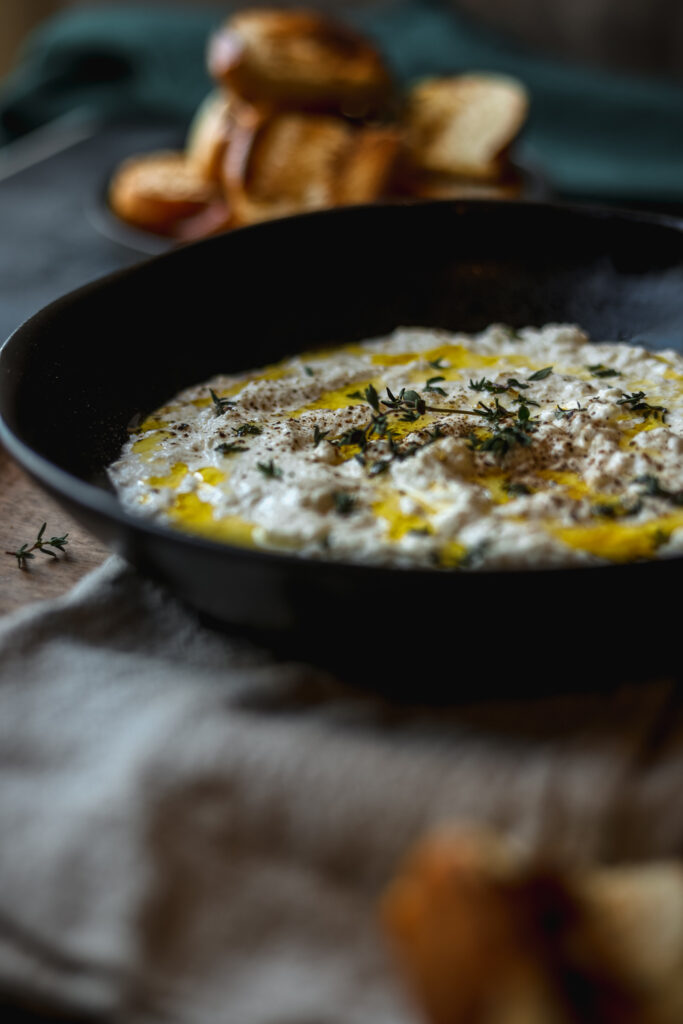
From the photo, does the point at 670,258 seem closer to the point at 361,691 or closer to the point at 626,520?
the point at 626,520

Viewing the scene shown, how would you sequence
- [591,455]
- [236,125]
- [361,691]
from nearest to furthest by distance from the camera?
[361,691] < [591,455] < [236,125]

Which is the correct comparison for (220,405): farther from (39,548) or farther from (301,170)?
(301,170)

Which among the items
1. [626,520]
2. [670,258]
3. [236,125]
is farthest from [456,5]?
[626,520]

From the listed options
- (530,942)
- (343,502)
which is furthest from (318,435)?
(530,942)

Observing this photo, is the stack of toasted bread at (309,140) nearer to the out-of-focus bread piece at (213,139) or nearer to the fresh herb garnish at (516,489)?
the out-of-focus bread piece at (213,139)

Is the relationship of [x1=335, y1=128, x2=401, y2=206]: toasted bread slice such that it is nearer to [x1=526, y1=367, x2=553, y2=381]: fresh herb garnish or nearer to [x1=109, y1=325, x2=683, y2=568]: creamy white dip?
[x1=109, y1=325, x2=683, y2=568]: creamy white dip

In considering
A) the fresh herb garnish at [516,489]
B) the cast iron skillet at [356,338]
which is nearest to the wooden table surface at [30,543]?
the cast iron skillet at [356,338]
